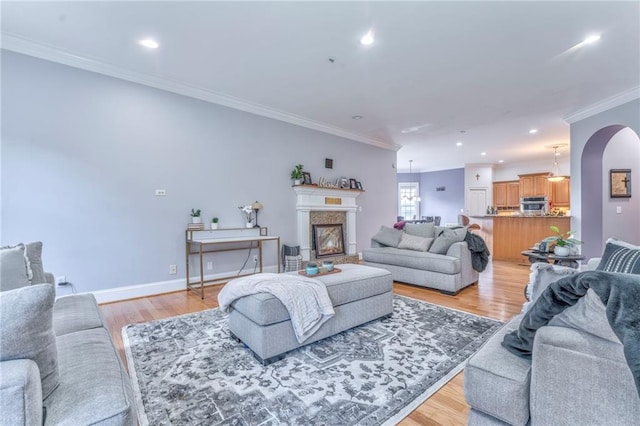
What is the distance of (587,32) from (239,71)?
3595 mm

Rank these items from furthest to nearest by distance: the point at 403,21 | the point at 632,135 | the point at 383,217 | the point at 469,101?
the point at 383,217 → the point at 632,135 → the point at 469,101 → the point at 403,21

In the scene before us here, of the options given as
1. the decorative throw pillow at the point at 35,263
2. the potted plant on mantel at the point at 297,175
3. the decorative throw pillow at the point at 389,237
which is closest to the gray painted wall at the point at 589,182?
the decorative throw pillow at the point at 389,237

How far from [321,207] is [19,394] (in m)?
4.96

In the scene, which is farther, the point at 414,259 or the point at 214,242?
the point at 414,259

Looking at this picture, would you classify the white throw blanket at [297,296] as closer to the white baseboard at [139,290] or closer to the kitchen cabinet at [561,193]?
the white baseboard at [139,290]

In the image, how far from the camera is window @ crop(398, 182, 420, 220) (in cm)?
1187

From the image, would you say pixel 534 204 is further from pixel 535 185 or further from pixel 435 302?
pixel 435 302

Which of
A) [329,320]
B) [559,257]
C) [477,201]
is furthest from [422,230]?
[477,201]

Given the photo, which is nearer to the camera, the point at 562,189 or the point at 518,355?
the point at 518,355

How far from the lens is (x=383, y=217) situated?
7.09m

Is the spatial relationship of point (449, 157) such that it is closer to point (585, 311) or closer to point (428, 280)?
Answer: point (428, 280)

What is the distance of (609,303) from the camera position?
87 cm

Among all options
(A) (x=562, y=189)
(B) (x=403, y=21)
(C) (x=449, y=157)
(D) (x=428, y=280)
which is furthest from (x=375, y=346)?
(A) (x=562, y=189)

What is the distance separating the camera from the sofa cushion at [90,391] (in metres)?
0.86
